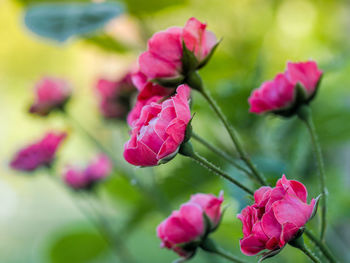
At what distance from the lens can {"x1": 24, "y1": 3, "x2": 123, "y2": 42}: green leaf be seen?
0.50 meters

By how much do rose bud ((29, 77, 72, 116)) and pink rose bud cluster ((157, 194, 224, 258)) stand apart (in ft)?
1.15

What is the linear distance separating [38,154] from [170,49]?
0.35 metres

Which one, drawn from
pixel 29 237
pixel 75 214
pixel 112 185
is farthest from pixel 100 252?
pixel 29 237

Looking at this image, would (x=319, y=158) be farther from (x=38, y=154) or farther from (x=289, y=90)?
(x=38, y=154)

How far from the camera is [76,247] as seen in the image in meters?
0.83

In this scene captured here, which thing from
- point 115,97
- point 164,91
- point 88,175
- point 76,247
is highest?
point 164,91

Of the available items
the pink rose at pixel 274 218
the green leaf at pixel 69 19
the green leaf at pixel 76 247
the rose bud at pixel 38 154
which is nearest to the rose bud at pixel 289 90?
the pink rose at pixel 274 218

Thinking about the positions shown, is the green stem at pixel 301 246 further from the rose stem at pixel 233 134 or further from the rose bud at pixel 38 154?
the rose bud at pixel 38 154

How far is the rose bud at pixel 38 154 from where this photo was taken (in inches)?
23.6

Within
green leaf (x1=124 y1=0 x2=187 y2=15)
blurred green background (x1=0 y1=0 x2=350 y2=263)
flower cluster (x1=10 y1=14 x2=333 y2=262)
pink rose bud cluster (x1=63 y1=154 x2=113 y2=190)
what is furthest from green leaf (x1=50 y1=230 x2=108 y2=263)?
flower cluster (x1=10 y1=14 x2=333 y2=262)

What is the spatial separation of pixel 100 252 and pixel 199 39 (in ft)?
2.07

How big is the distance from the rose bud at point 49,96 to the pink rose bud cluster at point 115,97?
4cm

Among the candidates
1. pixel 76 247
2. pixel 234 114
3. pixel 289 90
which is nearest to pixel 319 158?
pixel 289 90

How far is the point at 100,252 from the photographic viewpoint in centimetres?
87
